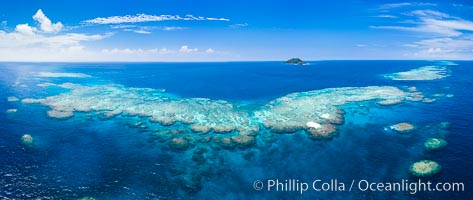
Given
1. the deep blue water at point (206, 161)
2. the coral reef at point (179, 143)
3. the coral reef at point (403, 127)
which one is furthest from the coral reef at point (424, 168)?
the coral reef at point (179, 143)

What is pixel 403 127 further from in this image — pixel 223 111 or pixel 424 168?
pixel 223 111

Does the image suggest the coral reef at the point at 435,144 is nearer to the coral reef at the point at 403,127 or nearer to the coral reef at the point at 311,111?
the coral reef at the point at 403,127

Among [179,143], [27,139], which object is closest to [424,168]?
[179,143]

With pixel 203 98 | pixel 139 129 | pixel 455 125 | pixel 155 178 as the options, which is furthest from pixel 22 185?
pixel 455 125

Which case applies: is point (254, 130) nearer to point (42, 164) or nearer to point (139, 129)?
point (139, 129)

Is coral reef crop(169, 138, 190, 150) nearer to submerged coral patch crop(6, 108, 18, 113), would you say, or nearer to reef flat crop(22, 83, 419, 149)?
reef flat crop(22, 83, 419, 149)
